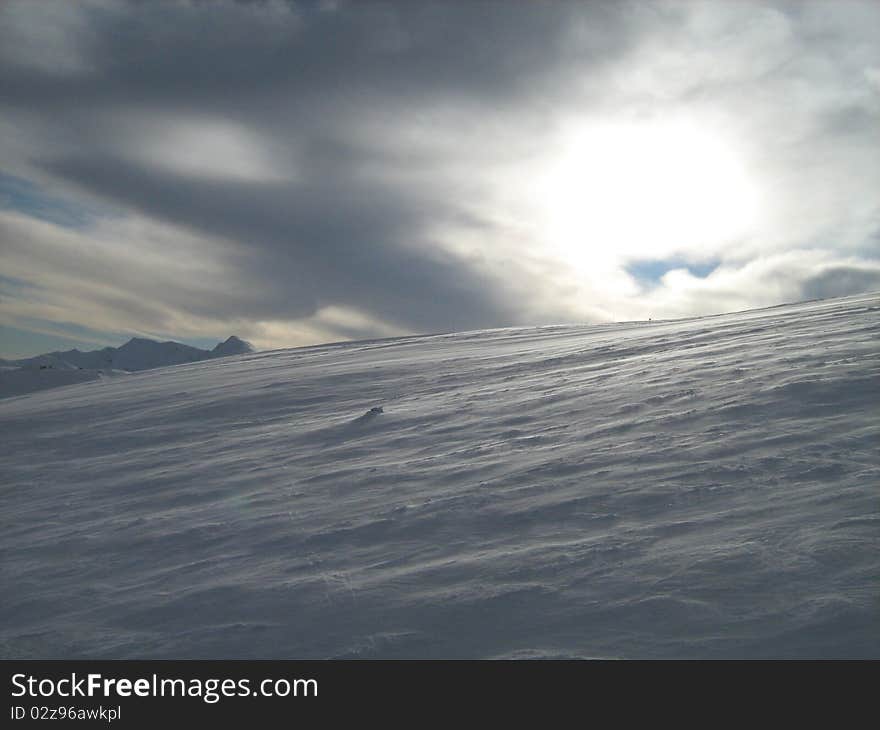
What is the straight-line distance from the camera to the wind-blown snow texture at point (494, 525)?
406cm

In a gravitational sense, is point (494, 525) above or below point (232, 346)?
below

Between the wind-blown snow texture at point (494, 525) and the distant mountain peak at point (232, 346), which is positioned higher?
the distant mountain peak at point (232, 346)

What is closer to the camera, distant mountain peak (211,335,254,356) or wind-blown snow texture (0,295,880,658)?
wind-blown snow texture (0,295,880,658)

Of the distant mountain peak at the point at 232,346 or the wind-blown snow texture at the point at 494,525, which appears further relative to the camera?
the distant mountain peak at the point at 232,346

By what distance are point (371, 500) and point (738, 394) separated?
495 centimetres

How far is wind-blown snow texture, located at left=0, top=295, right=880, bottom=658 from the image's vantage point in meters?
4.06

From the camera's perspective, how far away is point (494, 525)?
18.7 feet

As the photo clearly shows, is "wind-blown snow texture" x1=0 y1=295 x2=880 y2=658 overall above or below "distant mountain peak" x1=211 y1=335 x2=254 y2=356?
below

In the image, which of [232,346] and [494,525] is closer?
[494,525]

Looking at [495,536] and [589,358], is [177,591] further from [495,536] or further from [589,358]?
[589,358]

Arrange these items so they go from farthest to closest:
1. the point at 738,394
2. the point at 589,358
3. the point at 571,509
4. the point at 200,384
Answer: the point at 200,384 < the point at 589,358 < the point at 738,394 < the point at 571,509
